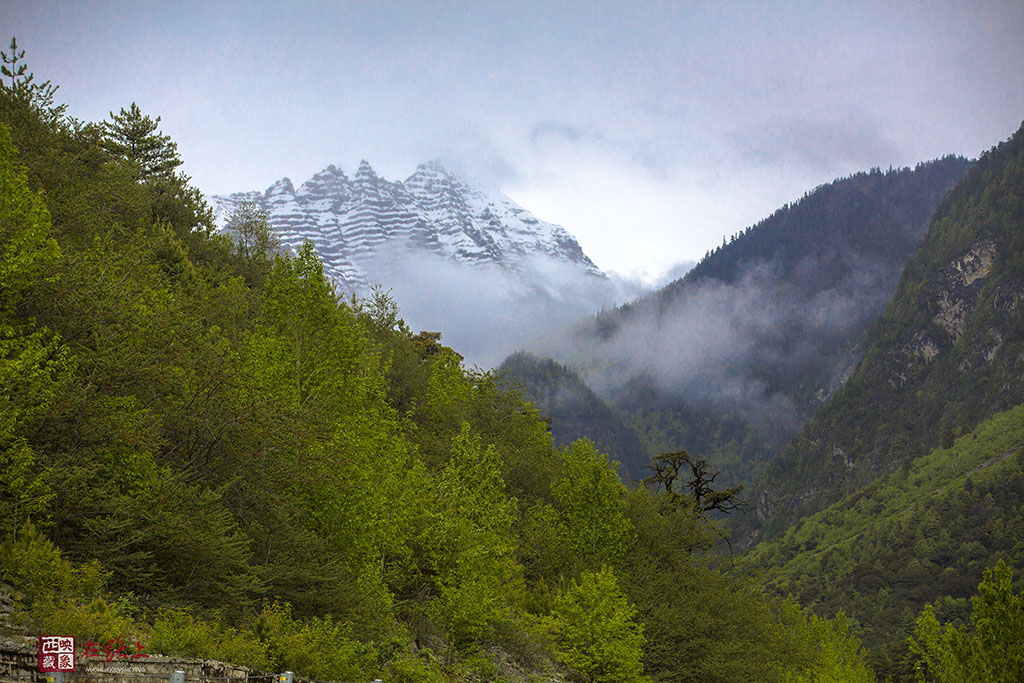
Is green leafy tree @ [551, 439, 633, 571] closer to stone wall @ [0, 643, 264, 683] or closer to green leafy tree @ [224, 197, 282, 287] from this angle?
stone wall @ [0, 643, 264, 683]

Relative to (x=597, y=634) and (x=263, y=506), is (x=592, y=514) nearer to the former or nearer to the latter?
(x=597, y=634)

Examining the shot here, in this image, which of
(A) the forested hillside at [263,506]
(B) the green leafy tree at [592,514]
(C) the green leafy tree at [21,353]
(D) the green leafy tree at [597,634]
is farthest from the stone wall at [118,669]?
(B) the green leafy tree at [592,514]

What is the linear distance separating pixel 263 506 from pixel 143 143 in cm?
4588

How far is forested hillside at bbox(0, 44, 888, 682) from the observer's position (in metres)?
16.4

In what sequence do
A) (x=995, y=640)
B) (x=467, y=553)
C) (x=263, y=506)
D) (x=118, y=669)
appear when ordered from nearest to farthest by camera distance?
(x=118, y=669) < (x=263, y=506) < (x=467, y=553) < (x=995, y=640)

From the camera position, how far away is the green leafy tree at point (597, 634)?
103 feet

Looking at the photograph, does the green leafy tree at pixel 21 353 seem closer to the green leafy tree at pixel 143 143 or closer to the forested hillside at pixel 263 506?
the forested hillside at pixel 263 506

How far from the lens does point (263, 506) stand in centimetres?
2145

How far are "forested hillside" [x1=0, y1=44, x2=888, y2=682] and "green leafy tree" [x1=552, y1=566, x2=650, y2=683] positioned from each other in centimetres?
10

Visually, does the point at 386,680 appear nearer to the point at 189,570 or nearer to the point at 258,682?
the point at 189,570

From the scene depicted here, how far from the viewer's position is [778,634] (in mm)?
47156

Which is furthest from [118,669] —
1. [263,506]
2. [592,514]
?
[592,514]

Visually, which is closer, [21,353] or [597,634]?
[21,353]

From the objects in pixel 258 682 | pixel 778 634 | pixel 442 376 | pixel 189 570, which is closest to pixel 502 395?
pixel 442 376
